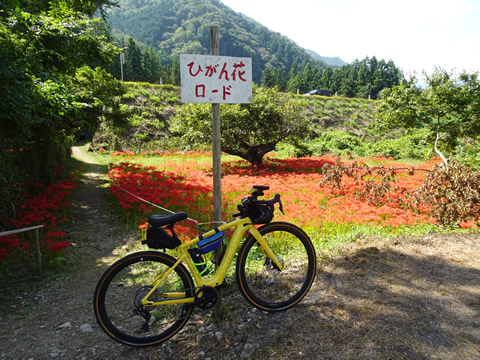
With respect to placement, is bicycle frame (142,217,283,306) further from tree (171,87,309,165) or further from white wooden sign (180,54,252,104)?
tree (171,87,309,165)

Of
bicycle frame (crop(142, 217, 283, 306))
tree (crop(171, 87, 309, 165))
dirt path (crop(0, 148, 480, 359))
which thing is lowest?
dirt path (crop(0, 148, 480, 359))

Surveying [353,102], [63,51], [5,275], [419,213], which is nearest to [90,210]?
[5,275]

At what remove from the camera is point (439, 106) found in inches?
415

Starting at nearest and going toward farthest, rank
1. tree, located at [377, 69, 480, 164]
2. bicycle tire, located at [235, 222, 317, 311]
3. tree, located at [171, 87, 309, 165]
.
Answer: bicycle tire, located at [235, 222, 317, 311]
tree, located at [377, 69, 480, 164]
tree, located at [171, 87, 309, 165]

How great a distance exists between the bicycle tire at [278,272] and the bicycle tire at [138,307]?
60 cm

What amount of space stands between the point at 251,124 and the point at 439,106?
7.18m

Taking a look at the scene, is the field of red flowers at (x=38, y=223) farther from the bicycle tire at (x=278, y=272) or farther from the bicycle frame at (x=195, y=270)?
the bicycle tire at (x=278, y=272)

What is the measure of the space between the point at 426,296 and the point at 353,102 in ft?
128

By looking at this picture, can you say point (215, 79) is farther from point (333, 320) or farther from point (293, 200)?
point (293, 200)

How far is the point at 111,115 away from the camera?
9.78m

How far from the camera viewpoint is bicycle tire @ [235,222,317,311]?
283 centimetres

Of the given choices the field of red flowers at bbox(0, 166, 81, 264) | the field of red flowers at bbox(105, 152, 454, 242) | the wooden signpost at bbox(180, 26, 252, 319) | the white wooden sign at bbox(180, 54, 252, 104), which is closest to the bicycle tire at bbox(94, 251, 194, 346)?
the wooden signpost at bbox(180, 26, 252, 319)

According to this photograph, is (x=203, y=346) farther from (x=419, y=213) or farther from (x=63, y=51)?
(x=63, y=51)

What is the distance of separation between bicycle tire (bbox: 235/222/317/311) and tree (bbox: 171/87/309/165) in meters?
8.45
